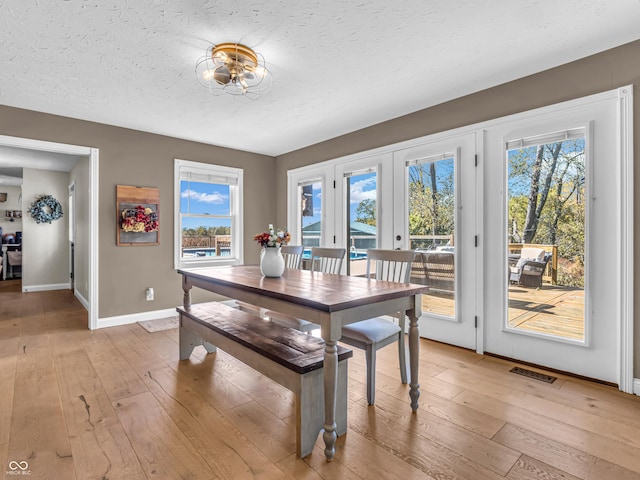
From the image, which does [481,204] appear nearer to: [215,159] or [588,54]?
[588,54]

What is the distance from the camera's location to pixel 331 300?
1.70m

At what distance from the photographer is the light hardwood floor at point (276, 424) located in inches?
62.8

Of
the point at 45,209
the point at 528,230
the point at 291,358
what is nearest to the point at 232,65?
the point at 291,358

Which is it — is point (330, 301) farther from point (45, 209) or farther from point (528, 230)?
point (45, 209)

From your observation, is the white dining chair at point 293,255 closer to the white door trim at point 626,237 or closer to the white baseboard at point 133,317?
the white baseboard at point 133,317

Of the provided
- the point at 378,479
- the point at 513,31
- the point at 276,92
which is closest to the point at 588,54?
the point at 513,31

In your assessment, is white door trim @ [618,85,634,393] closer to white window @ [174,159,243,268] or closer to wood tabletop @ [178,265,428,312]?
wood tabletop @ [178,265,428,312]

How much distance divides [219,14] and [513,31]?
1861 millimetres

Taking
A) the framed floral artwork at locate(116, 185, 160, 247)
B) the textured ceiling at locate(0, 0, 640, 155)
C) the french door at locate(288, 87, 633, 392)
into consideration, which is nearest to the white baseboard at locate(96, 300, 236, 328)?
the framed floral artwork at locate(116, 185, 160, 247)

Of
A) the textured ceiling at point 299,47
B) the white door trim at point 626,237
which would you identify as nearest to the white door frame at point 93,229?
the textured ceiling at point 299,47

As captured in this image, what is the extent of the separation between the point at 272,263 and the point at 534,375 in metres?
2.19

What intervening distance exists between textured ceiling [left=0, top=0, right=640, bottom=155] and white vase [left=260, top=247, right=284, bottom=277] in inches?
56.7

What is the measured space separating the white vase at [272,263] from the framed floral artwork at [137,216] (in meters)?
2.45

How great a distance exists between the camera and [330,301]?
1669mm
